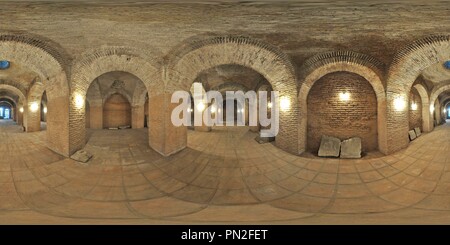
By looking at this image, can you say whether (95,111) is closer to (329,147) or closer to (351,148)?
(329,147)

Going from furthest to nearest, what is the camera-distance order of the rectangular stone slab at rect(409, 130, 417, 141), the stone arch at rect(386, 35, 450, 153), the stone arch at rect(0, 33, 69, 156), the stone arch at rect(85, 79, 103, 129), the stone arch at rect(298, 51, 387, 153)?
1. the stone arch at rect(85, 79, 103, 129)
2. the rectangular stone slab at rect(409, 130, 417, 141)
3. the stone arch at rect(298, 51, 387, 153)
4. the stone arch at rect(0, 33, 69, 156)
5. the stone arch at rect(386, 35, 450, 153)

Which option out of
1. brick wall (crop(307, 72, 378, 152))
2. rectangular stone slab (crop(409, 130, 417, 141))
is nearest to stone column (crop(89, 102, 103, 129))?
brick wall (crop(307, 72, 378, 152))

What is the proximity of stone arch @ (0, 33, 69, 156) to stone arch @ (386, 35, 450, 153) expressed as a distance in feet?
32.8

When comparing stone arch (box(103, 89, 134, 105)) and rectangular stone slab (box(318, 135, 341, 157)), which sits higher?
stone arch (box(103, 89, 134, 105))

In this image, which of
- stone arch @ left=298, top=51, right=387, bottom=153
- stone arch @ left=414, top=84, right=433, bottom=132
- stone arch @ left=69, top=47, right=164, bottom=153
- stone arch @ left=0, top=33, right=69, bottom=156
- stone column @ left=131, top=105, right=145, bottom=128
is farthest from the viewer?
stone column @ left=131, top=105, right=145, bottom=128

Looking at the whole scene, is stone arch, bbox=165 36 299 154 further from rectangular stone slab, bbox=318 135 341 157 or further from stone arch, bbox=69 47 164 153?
rectangular stone slab, bbox=318 135 341 157

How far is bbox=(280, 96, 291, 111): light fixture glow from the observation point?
753 centimetres

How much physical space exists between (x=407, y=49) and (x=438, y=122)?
9.75 m

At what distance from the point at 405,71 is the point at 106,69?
957cm

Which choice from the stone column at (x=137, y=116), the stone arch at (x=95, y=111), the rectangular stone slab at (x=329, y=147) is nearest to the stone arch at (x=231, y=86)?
the stone column at (x=137, y=116)

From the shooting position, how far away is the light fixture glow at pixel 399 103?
7188 mm

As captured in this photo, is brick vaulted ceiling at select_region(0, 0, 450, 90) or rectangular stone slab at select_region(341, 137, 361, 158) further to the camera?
rectangular stone slab at select_region(341, 137, 361, 158)

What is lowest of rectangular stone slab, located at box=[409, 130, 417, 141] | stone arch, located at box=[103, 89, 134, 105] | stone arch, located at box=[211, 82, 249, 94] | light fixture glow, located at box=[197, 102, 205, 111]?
rectangular stone slab, located at box=[409, 130, 417, 141]

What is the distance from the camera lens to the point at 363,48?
6.48 m
